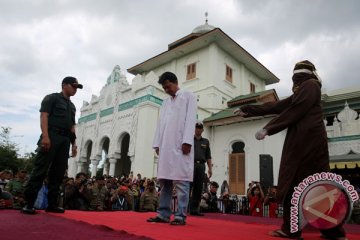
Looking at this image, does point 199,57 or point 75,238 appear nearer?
point 75,238

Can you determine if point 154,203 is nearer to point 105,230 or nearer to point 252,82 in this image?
point 105,230

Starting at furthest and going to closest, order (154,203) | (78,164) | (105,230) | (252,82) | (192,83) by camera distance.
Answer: (252,82), (192,83), (78,164), (154,203), (105,230)

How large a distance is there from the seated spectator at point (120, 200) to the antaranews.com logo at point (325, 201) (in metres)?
7.68

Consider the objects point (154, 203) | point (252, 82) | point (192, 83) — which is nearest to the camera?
point (154, 203)

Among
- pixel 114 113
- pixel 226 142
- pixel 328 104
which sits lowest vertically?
pixel 226 142

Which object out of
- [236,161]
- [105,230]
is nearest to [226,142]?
[236,161]

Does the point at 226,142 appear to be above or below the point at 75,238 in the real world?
above

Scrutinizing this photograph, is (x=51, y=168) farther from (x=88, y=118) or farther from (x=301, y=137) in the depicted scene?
(x=88, y=118)

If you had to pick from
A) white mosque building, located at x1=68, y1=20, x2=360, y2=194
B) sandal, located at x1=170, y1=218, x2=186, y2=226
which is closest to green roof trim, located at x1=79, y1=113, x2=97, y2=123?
white mosque building, located at x1=68, y1=20, x2=360, y2=194

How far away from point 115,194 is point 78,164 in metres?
10.4

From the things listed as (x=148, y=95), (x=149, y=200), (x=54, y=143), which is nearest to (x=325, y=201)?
(x=54, y=143)

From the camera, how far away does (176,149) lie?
11.3 feet

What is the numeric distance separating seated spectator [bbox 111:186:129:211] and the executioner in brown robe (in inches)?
288

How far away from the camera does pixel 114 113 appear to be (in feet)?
55.3
